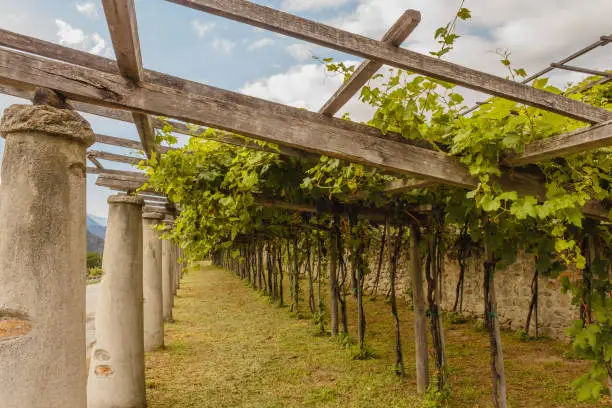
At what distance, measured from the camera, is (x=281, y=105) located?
2650mm

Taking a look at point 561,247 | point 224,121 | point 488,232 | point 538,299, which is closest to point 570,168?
point 561,247

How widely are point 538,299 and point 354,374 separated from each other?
440 centimetres

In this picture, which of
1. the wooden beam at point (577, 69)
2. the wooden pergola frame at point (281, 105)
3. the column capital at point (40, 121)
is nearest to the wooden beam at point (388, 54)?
the wooden pergola frame at point (281, 105)

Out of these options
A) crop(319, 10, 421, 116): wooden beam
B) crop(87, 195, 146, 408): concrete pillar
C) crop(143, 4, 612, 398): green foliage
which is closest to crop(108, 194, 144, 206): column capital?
crop(87, 195, 146, 408): concrete pillar

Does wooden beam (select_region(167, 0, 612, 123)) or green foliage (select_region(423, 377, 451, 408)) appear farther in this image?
green foliage (select_region(423, 377, 451, 408))

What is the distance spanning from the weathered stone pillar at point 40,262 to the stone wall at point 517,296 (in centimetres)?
536

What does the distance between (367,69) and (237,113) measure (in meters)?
0.81

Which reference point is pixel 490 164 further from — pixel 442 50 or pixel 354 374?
pixel 354 374

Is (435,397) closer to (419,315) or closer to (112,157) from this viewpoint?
(419,315)

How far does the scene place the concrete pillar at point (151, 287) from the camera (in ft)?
25.6

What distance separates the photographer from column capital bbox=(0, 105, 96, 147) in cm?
213

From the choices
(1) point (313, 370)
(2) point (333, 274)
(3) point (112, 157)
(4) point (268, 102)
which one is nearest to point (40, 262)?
(4) point (268, 102)

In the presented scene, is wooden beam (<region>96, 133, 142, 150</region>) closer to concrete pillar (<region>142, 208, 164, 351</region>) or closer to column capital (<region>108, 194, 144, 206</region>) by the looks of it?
column capital (<region>108, 194, 144, 206</region>)

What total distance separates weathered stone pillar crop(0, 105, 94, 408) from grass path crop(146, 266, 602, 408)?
350 cm
